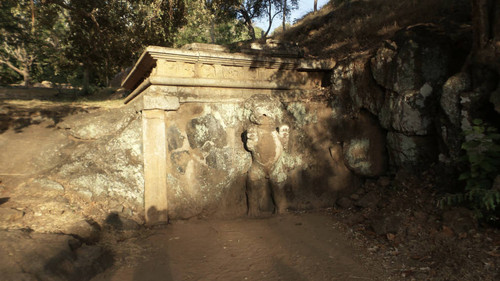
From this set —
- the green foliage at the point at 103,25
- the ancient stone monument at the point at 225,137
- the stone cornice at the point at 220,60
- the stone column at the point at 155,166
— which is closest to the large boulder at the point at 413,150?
the ancient stone monument at the point at 225,137

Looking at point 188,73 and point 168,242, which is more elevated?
point 188,73

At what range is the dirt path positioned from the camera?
302cm

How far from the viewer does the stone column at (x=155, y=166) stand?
13.5 ft

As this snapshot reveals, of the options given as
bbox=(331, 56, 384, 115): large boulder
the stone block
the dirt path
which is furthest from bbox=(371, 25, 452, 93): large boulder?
the stone block

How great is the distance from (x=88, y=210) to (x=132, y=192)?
0.61 metres

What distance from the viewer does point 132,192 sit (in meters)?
4.11

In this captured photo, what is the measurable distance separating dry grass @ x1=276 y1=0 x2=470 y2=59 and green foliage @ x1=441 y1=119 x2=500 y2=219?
240 centimetres

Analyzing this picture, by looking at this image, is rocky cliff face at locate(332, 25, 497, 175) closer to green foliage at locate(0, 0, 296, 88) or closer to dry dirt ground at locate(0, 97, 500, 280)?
dry dirt ground at locate(0, 97, 500, 280)

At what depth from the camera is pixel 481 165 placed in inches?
121

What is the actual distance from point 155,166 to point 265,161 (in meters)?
1.75

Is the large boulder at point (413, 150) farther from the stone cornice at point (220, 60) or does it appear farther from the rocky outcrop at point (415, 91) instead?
the stone cornice at point (220, 60)

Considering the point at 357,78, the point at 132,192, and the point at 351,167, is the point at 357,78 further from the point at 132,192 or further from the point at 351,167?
the point at 132,192

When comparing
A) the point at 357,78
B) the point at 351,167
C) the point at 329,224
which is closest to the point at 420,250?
the point at 329,224

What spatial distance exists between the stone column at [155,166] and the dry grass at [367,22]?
4.15 meters
